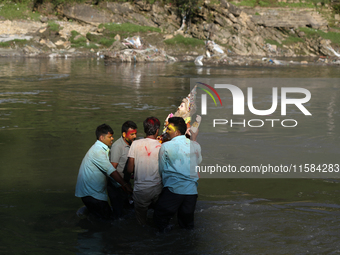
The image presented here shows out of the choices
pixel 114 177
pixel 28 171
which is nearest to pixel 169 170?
pixel 114 177

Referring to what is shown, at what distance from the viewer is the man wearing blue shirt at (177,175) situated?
5.03 meters

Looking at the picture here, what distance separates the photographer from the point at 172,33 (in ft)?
194

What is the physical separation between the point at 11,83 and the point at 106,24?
3664 centimetres

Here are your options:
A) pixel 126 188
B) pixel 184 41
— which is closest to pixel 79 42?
pixel 184 41

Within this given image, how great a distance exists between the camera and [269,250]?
4906 millimetres

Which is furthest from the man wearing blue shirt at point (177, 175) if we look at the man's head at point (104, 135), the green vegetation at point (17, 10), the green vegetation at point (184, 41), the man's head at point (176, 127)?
the green vegetation at point (17, 10)

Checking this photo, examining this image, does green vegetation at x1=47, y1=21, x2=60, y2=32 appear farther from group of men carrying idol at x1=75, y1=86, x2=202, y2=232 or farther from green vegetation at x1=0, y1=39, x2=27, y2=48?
group of men carrying idol at x1=75, y1=86, x2=202, y2=232

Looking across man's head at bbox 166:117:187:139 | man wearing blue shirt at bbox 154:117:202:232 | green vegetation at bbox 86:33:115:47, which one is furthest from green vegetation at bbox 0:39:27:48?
man wearing blue shirt at bbox 154:117:202:232

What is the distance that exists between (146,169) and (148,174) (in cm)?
7

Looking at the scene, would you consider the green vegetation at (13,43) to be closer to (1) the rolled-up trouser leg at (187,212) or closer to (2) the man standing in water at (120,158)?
(2) the man standing in water at (120,158)

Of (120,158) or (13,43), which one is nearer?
(120,158)

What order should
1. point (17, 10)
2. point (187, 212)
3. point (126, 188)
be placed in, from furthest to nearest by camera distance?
point (17, 10)
point (126, 188)
point (187, 212)

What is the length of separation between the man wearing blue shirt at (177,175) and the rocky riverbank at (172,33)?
37.4 m

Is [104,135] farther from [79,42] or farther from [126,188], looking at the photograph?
[79,42]
